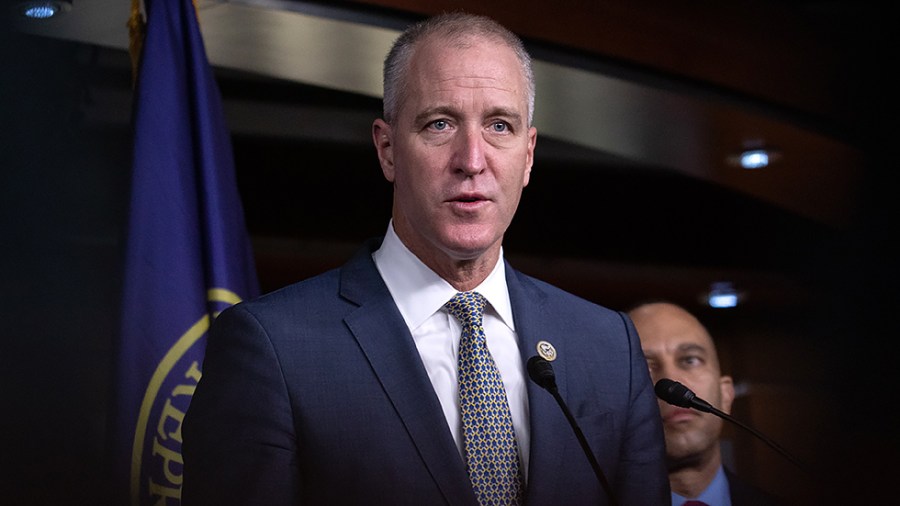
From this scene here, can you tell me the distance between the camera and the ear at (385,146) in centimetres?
178

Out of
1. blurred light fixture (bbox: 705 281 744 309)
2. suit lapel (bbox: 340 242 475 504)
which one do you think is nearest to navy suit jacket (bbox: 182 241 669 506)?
suit lapel (bbox: 340 242 475 504)

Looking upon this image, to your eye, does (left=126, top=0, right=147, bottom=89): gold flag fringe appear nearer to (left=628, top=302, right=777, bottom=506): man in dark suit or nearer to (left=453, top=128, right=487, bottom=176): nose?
(left=453, top=128, right=487, bottom=176): nose

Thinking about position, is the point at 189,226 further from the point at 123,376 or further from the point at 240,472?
the point at 240,472

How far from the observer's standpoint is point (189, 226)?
98.7 inches

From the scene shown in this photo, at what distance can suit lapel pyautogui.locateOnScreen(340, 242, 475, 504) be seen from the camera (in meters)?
1.49

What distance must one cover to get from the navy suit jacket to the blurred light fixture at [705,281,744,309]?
18.4ft

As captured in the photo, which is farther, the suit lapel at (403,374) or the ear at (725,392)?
the ear at (725,392)

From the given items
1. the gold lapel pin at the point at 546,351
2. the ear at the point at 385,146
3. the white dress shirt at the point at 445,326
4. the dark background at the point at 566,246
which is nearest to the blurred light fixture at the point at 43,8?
the dark background at the point at 566,246

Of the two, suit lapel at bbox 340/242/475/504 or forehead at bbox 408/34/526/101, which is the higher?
forehead at bbox 408/34/526/101

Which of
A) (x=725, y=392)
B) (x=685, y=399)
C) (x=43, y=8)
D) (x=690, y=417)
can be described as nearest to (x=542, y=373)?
(x=685, y=399)

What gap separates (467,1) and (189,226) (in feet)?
4.41

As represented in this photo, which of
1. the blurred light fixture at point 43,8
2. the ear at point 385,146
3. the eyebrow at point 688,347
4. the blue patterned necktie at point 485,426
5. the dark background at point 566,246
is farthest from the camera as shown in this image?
the dark background at point 566,246

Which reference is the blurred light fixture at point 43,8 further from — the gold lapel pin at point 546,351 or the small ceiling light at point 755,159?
the small ceiling light at point 755,159

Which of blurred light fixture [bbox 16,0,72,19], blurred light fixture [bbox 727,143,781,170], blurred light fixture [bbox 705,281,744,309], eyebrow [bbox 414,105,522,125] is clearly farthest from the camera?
blurred light fixture [bbox 705,281,744,309]
